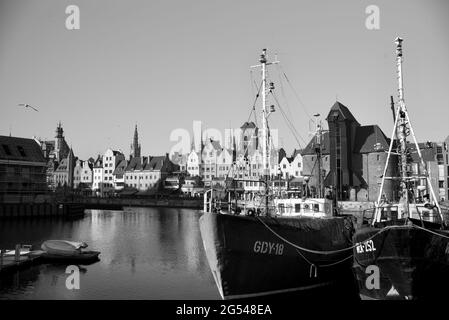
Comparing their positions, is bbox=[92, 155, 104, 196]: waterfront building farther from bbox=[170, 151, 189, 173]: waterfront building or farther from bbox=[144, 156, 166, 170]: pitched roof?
bbox=[170, 151, 189, 173]: waterfront building

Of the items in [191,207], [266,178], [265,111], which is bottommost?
[191,207]

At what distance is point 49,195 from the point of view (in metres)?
90.2

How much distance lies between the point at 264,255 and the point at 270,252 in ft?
1.34

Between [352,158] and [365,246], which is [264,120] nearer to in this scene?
[365,246]

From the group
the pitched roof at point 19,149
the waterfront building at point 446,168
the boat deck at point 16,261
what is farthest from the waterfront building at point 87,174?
the boat deck at point 16,261

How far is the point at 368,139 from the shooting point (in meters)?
83.3

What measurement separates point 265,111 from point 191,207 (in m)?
85.7

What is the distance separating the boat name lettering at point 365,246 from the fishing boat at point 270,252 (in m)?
1.68

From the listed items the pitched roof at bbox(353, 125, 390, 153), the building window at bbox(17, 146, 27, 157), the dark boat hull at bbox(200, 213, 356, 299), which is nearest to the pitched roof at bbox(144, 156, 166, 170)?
the building window at bbox(17, 146, 27, 157)

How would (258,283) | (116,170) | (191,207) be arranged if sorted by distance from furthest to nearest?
(116,170), (191,207), (258,283)

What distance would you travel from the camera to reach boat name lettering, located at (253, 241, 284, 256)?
854 inches
